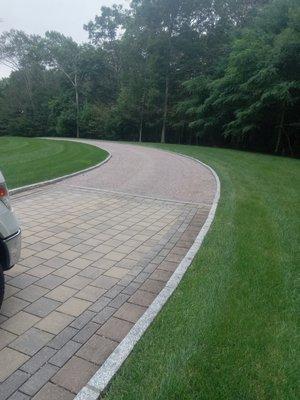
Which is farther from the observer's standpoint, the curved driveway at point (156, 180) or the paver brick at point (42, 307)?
the curved driveway at point (156, 180)

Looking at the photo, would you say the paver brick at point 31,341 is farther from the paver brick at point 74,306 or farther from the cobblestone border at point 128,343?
the cobblestone border at point 128,343

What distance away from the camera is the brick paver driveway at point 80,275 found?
8.63 feet

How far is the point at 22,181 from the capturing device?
8.92 m

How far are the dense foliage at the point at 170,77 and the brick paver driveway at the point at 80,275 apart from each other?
12.5 m

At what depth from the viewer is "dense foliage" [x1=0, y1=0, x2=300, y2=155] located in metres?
18.7

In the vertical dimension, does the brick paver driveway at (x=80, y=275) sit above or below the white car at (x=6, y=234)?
below

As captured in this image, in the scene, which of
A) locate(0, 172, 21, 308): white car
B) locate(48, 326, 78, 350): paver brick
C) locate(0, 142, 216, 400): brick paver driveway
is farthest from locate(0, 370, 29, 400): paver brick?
locate(0, 172, 21, 308): white car

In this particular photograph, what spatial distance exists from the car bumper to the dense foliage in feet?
52.3

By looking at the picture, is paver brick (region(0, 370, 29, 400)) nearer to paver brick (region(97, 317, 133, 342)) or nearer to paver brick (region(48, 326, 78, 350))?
paver brick (region(48, 326, 78, 350))

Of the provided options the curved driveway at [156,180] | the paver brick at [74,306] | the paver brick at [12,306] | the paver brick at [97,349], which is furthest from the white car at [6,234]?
the curved driveway at [156,180]

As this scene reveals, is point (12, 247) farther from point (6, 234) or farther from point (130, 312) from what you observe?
point (130, 312)

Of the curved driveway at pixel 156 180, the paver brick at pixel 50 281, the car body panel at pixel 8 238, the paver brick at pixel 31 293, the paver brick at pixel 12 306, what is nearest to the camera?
the car body panel at pixel 8 238

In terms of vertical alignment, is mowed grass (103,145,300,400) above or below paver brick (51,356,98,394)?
above

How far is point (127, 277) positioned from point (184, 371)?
1716 millimetres
